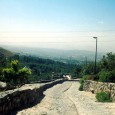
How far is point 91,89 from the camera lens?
131 feet

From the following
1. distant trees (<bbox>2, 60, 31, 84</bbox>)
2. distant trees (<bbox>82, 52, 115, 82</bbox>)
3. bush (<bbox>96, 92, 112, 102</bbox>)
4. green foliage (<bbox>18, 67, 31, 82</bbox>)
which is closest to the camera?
bush (<bbox>96, 92, 112, 102</bbox>)

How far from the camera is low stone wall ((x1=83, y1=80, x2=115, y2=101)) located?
30.3 metres

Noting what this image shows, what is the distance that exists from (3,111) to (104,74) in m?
22.7

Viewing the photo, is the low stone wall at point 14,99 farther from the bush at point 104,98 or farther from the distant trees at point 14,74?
the distant trees at point 14,74

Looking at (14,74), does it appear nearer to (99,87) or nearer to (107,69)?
(107,69)

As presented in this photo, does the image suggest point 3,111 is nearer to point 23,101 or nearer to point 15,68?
point 23,101

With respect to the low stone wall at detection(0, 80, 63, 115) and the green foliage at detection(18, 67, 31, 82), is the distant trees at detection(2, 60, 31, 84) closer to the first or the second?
the green foliage at detection(18, 67, 31, 82)

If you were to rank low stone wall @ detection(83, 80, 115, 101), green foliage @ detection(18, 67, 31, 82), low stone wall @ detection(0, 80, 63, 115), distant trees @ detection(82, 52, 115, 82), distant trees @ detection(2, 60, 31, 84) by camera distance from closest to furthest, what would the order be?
low stone wall @ detection(0, 80, 63, 115) < low stone wall @ detection(83, 80, 115, 101) < distant trees @ detection(82, 52, 115, 82) < distant trees @ detection(2, 60, 31, 84) < green foliage @ detection(18, 67, 31, 82)

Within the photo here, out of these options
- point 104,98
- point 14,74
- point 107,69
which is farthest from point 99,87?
point 14,74

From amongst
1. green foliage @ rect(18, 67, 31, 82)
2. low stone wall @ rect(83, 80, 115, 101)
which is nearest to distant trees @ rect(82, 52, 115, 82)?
low stone wall @ rect(83, 80, 115, 101)

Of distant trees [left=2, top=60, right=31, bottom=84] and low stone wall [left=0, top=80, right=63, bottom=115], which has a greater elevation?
low stone wall [left=0, top=80, right=63, bottom=115]

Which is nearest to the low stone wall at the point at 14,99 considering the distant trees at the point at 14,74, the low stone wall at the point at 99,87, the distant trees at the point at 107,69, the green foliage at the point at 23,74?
the low stone wall at the point at 99,87

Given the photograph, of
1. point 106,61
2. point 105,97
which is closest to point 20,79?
point 106,61

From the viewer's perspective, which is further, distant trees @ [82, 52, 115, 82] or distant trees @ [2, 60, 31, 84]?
distant trees @ [2, 60, 31, 84]
